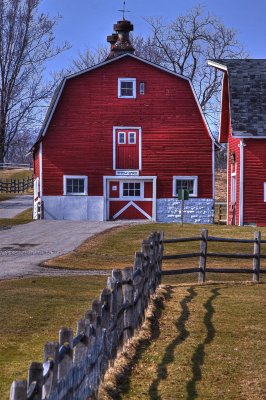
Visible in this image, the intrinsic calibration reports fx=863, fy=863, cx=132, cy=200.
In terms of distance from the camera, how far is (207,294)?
60.9 feet

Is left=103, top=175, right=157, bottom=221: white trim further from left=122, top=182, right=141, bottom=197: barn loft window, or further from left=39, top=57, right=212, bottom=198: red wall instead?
left=122, top=182, right=141, bottom=197: barn loft window

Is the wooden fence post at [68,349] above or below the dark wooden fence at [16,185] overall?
above

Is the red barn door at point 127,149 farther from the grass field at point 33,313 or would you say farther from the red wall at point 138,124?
the grass field at point 33,313

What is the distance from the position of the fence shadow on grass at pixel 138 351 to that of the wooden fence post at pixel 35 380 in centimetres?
362

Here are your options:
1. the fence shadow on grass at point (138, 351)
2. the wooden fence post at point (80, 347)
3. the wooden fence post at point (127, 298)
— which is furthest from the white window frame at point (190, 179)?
the wooden fence post at point (80, 347)

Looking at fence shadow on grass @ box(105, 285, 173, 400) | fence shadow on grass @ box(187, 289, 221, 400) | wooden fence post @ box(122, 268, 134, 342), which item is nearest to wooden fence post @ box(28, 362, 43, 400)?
fence shadow on grass @ box(105, 285, 173, 400)

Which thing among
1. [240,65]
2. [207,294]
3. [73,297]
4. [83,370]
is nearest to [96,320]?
[83,370]

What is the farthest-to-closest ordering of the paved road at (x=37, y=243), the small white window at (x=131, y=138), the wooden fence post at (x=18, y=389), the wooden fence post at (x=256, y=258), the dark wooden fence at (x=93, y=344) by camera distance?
the small white window at (x=131, y=138) < the paved road at (x=37, y=243) < the wooden fence post at (x=256, y=258) < the dark wooden fence at (x=93, y=344) < the wooden fence post at (x=18, y=389)

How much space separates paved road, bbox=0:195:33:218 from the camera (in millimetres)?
50938

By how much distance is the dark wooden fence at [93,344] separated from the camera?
6157 millimetres

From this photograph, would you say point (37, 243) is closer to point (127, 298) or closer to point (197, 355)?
point (127, 298)

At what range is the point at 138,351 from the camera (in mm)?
11961

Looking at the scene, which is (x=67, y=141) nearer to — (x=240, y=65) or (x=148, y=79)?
(x=148, y=79)

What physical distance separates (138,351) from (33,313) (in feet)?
12.5
